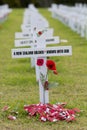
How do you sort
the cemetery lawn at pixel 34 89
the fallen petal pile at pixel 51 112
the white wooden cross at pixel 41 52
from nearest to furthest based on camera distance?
the cemetery lawn at pixel 34 89 → the fallen petal pile at pixel 51 112 → the white wooden cross at pixel 41 52

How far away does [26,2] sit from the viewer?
51094 millimetres

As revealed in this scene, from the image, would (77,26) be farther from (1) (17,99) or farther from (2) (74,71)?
(1) (17,99)

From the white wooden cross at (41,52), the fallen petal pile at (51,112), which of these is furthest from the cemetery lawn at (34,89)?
the white wooden cross at (41,52)

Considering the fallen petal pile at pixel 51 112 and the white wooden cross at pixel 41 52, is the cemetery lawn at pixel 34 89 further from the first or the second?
the white wooden cross at pixel 41 52

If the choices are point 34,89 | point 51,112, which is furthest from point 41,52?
point 34,89

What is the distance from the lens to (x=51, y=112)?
5746 millimetres

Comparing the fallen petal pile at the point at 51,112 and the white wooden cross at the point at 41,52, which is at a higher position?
the white wooden cross at the point at 41,52

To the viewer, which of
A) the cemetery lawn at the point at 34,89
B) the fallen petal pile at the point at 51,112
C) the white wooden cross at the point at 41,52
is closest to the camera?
the cemetery lawn at the point at 34,89

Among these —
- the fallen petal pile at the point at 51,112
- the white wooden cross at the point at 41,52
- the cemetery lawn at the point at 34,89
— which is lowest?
the cemetery lawn at the point at 34,89

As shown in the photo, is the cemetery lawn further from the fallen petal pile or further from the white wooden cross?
the white wooden cross

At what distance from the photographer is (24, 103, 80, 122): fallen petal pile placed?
565 cm

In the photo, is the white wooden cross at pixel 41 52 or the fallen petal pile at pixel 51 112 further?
the white wooden cross at pixel 41 52

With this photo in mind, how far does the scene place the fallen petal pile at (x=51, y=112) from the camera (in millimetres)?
5645

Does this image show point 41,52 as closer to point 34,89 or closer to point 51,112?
point 51,112
